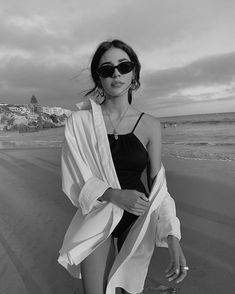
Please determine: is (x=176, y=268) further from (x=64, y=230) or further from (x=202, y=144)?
(x=202, y=144)

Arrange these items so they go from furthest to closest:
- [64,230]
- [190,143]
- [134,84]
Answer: [190,143]
[64,230]
[134,84]

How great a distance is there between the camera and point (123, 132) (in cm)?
210

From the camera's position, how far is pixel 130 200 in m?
1.86

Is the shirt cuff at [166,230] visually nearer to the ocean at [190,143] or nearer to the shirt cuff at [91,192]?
the shirt cuff at [91,192]

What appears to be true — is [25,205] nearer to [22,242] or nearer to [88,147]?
[22,242]

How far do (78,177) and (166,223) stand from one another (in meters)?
0.60

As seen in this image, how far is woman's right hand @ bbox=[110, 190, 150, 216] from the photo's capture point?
186 cm

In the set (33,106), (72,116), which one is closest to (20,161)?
(72,116)

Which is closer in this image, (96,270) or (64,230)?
(96,270)

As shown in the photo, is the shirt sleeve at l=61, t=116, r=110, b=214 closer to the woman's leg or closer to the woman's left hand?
the woman's leg

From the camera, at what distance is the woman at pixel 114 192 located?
1.89 metres

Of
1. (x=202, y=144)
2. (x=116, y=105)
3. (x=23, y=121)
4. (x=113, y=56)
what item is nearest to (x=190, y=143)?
(x=202, y=144)

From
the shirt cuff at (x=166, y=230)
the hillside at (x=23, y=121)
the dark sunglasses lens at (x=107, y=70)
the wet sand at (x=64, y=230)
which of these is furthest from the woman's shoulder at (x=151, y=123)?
the hillside at (x=23, y=121)

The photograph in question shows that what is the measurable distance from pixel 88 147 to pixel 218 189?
13.9 feet
